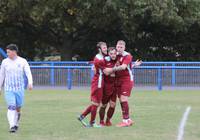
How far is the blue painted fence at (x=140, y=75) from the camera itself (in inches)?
1083

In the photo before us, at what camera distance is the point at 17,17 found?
33438 millimetres

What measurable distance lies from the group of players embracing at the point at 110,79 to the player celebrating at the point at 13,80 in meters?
1.51

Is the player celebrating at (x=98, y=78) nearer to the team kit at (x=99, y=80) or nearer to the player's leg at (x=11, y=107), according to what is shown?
the team kit at (x=99, y=80)

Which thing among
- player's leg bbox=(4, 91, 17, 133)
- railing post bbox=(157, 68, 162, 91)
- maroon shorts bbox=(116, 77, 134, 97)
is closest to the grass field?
player's leg bbox=(4, 91, 17, 133)

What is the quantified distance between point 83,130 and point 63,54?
78.3 feet

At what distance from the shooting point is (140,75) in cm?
2761

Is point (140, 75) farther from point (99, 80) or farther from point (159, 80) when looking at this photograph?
point (99, 80)

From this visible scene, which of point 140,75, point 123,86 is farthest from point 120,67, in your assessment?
point 140,75

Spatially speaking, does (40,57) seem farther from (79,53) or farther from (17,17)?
(17,17)

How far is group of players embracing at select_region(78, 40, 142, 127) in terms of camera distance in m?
12.0

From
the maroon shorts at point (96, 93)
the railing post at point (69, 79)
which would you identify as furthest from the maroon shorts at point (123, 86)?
the railing post at point (69, 79)

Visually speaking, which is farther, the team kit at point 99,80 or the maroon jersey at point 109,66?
the maroon jersey at point 109,66

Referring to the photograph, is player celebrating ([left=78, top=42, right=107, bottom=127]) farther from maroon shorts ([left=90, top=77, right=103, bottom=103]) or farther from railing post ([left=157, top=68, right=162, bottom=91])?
railing post ([left=157, top=68, right=162, bottom=91])

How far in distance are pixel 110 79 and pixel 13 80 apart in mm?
2137
